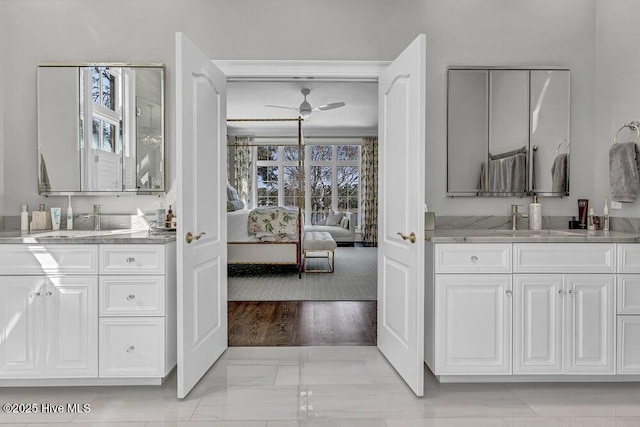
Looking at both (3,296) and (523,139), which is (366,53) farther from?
(3,296)

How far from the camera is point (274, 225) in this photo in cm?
647

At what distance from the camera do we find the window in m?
10.6

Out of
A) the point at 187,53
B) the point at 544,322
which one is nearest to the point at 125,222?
the point at 187,53

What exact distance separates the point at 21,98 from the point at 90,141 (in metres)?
0.61

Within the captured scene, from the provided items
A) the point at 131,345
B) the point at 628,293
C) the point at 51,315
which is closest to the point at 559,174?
the point at 628,293

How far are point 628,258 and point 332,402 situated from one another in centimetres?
198

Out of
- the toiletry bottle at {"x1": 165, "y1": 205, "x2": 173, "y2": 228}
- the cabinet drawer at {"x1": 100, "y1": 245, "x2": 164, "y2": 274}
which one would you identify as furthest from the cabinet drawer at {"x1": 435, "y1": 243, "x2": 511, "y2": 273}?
the toiletry bottle at {"x1": 165, "y1": 205, "x2": 173, "y2": 228}

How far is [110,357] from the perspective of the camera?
8.55ft

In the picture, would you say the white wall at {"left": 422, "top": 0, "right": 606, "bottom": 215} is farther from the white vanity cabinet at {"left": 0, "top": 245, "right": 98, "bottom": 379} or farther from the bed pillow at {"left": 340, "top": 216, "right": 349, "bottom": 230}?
the bed pillow at {"left": 340, "top": 216, "right": 349, "bottom": 230}

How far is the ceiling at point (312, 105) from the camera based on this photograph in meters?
6.81

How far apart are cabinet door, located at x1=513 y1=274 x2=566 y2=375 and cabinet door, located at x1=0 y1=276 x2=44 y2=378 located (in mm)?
2829

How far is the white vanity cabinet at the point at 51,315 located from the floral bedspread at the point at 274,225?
387 centimetres

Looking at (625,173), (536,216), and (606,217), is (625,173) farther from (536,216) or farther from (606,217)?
(536,216)

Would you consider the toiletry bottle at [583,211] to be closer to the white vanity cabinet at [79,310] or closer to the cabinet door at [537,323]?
the cabinet door at [537,323]
